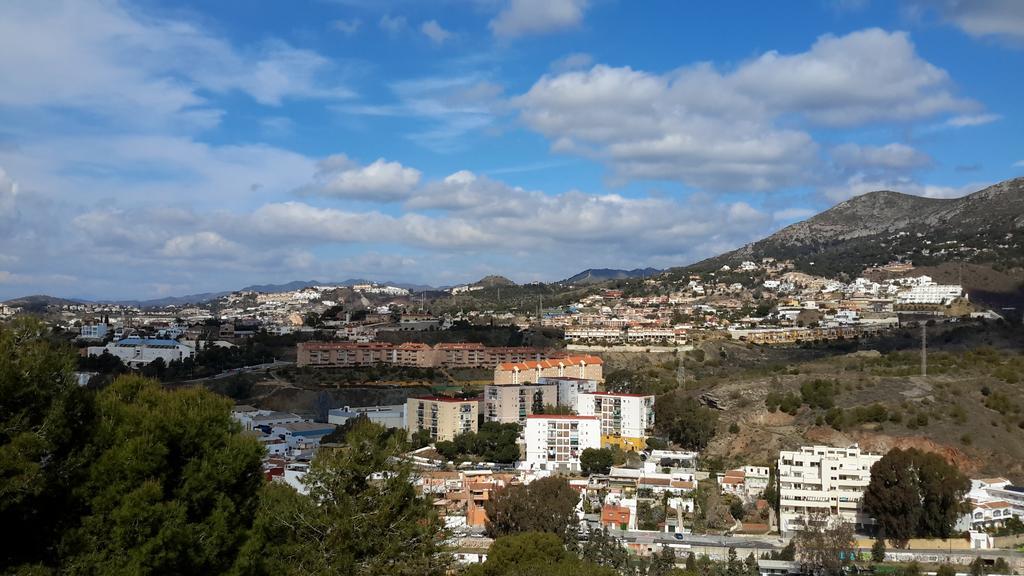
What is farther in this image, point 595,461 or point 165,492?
point 595,461

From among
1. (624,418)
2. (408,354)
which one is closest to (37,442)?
(624,418)

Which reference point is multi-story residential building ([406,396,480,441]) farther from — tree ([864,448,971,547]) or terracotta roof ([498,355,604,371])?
tree ([864,448,971,547])

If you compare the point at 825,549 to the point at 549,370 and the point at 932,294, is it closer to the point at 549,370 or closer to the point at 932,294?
the point at 549,370

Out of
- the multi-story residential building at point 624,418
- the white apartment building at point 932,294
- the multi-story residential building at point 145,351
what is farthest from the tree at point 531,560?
the white apartment building at point 932,294

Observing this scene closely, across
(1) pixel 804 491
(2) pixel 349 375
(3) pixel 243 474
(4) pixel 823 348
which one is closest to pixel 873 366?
(4) pixel 823 348

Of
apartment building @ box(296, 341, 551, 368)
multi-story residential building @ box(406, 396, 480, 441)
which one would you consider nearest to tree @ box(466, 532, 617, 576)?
multi-story residential building @ box(406, 396, 480, 441)

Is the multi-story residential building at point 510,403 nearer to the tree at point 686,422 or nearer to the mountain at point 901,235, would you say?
the tree at point 686,422
